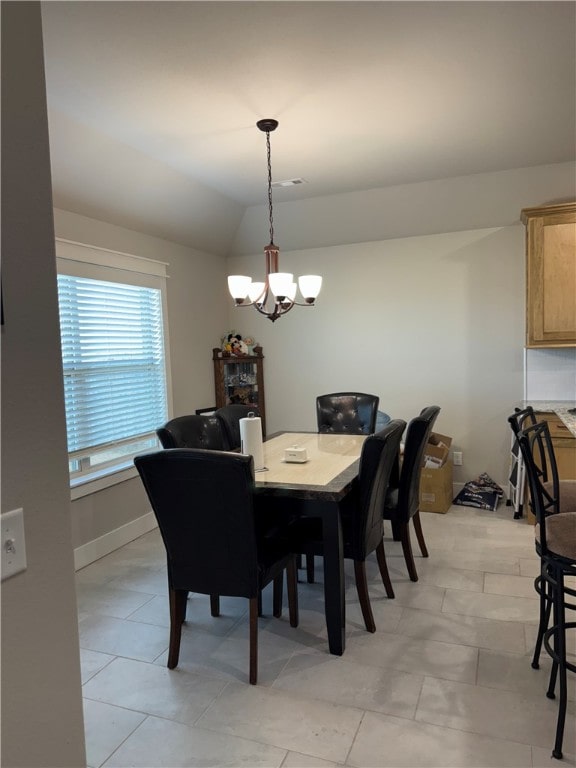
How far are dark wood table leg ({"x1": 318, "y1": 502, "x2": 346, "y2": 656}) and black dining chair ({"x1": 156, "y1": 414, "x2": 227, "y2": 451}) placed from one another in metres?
1.03

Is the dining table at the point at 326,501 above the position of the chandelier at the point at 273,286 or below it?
below

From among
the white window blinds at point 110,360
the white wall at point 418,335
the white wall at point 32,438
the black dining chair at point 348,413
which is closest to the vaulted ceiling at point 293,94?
the white window blinds at point 110,360

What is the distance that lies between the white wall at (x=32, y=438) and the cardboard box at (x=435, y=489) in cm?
373

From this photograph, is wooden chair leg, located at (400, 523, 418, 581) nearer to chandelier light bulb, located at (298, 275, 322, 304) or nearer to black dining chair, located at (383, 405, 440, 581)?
black dining chair, located at (383, 405, 440, 581)

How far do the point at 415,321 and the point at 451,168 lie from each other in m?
1.45

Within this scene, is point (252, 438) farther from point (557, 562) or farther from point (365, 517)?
point (557, 562)

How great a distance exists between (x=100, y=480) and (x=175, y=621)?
5.57ft

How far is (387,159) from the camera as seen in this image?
3779 mm

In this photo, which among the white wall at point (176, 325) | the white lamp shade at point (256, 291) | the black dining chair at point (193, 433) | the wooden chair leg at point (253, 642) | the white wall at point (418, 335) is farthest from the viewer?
the white wall at point (418, 335)

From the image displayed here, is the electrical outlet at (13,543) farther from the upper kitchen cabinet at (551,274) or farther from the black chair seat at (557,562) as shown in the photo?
the upper kitchen cabinet at (551,274)

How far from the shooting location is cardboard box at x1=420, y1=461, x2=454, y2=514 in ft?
14.5

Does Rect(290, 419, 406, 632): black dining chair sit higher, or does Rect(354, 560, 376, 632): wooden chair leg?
Rect(290, 419, 406, 632): black dining chair

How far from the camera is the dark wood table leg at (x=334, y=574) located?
2.41 m

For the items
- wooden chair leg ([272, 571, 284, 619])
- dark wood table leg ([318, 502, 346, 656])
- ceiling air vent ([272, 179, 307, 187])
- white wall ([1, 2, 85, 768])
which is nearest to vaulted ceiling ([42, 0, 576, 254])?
ceiling air vent ([272, 179, 307, 187])
